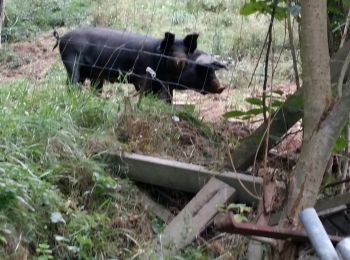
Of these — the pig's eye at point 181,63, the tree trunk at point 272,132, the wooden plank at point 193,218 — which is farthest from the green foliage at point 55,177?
the pig's eye at point 181,63

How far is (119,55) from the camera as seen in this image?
22.4ft

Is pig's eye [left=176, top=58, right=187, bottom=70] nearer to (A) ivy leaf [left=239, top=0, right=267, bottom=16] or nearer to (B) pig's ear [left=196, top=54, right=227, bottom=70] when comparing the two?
(B) pig's ear [left=196, top=54, right=227, bottom=70]

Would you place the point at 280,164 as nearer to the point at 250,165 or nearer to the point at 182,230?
the point at 250,165

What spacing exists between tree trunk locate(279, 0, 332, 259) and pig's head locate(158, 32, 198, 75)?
421 cm

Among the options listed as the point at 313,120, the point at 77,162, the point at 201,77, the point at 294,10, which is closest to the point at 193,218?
the point at 77,162

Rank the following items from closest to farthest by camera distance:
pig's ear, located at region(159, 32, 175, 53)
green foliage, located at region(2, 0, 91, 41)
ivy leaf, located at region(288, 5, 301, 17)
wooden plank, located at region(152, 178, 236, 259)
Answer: ivy leaf, located at region(288, 5, 301, 17), wooden plank, located at region(152, 178, 236, 259), pig's ear, located at region(159, 32, 175, 53), green foliage, located at region(2, 0, 91, 41)

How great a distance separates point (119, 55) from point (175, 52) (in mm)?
503

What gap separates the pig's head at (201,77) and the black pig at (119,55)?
75 millimetres

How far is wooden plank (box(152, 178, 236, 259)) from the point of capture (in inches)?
161

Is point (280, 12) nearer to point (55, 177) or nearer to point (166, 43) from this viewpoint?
point (55, 177)

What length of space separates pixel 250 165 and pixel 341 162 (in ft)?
1.60

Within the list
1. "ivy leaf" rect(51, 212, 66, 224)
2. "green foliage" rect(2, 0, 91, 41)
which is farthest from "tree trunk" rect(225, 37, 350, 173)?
"green foliage" rect(2, 0, 91, 41)

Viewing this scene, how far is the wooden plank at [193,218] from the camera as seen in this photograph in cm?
409

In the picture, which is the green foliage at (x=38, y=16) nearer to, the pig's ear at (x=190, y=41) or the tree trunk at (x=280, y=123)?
the pig's ear at (x=190, y=41)
